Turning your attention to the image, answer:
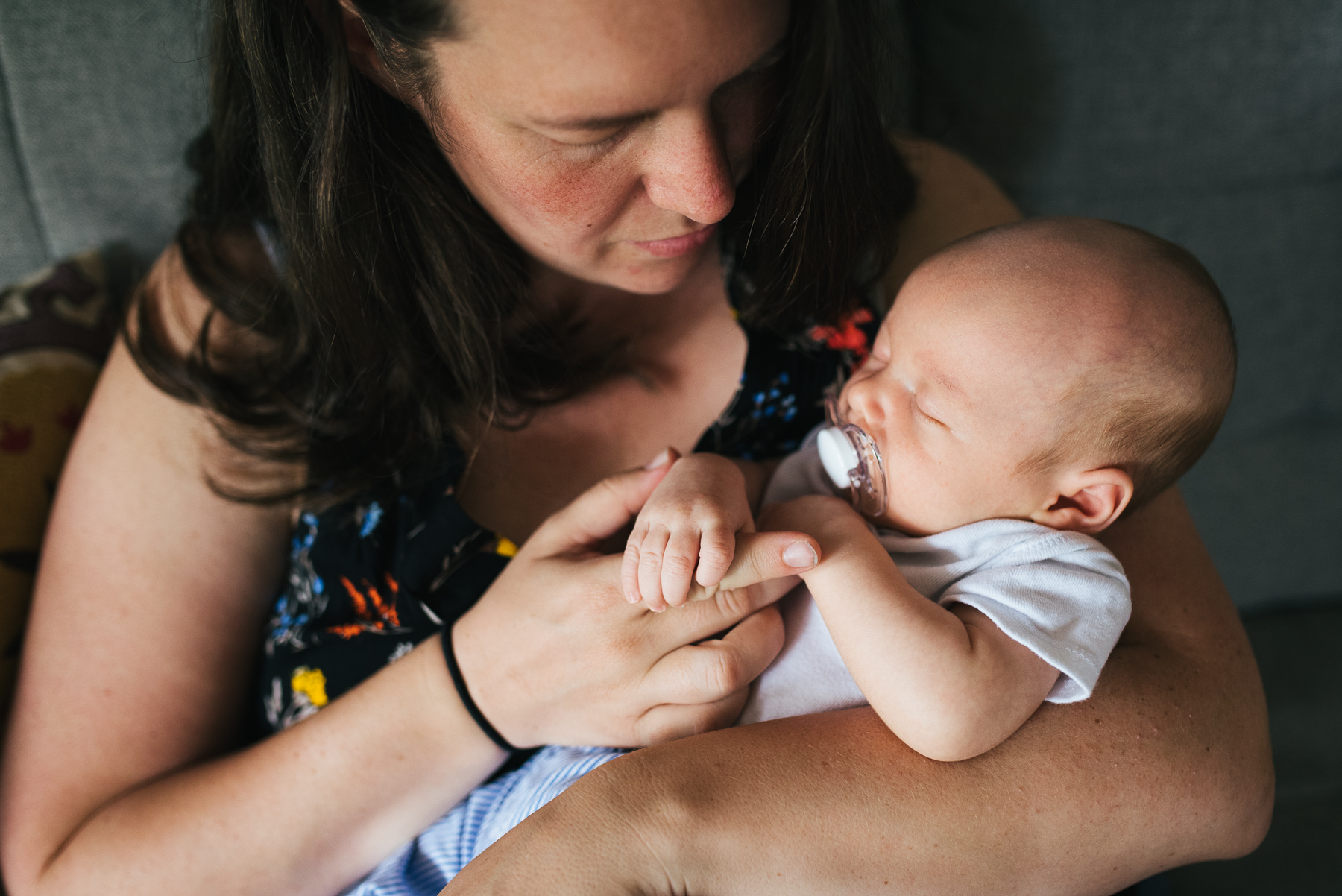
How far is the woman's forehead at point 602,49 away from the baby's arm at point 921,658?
1.58 ft

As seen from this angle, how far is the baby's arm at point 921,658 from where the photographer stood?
78cm

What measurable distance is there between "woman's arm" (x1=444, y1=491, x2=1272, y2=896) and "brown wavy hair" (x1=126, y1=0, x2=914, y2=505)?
1.70 ft

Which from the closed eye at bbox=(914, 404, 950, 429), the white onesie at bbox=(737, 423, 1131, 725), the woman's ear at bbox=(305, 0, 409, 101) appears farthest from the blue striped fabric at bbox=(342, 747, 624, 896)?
the woman's ear at bbox=(305, 0, 409, 101)

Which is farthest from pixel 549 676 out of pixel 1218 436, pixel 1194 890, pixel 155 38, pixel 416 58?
pixel 1218 436

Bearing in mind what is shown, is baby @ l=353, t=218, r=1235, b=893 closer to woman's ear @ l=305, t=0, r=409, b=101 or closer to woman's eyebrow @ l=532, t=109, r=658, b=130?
woman's eyebrow @ l=532, t=109, r=658, b=130

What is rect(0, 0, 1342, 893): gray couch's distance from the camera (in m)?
1.33

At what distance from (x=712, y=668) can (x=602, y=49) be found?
611mm

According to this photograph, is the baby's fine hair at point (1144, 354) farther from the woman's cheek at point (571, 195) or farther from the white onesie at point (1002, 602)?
the woman's cheek at point (571, 195)

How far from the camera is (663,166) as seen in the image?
2.60 ft

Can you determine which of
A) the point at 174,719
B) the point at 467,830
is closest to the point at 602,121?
the point at 467,830

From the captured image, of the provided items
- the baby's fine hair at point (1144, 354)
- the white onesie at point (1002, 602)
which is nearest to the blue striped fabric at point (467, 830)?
the white onesie at point (1002, 602)

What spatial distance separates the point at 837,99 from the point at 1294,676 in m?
1.89

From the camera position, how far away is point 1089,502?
0.93 metres

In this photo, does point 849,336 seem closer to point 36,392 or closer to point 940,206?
point 940,206
